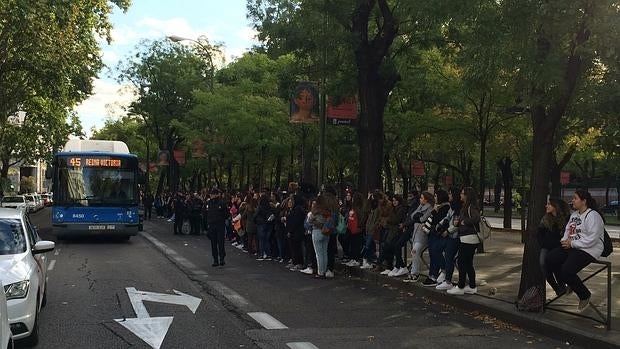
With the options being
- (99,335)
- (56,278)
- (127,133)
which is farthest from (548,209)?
(127,133)

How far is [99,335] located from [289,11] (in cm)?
1395

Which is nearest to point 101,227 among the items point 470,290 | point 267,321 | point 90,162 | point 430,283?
point 90,162

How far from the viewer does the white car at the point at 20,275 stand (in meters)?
6.47

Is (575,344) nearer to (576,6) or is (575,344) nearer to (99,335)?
(576,6)

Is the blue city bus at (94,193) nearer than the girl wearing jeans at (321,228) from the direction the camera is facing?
No

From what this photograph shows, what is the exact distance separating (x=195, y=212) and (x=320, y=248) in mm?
14173

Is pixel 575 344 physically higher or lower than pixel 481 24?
lower

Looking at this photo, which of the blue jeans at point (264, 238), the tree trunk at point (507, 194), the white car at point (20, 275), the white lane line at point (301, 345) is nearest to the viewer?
the white car at point (20, 275)

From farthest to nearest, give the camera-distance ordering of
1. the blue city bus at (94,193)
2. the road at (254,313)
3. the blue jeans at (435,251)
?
1. the blue city bus at (94,193)
2. the blue jeans at (435,251)
3. the road at (254,313)

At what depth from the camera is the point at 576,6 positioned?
836 cm

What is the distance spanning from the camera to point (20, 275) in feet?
22.0

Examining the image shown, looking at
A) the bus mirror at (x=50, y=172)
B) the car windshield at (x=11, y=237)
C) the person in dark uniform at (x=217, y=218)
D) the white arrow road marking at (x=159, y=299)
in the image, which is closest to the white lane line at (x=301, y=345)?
the white arrow road marking at (x=159, y=299)

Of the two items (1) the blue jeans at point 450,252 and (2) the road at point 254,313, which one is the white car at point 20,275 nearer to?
(2) the road at point 254,313

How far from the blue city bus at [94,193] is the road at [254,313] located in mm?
5926
